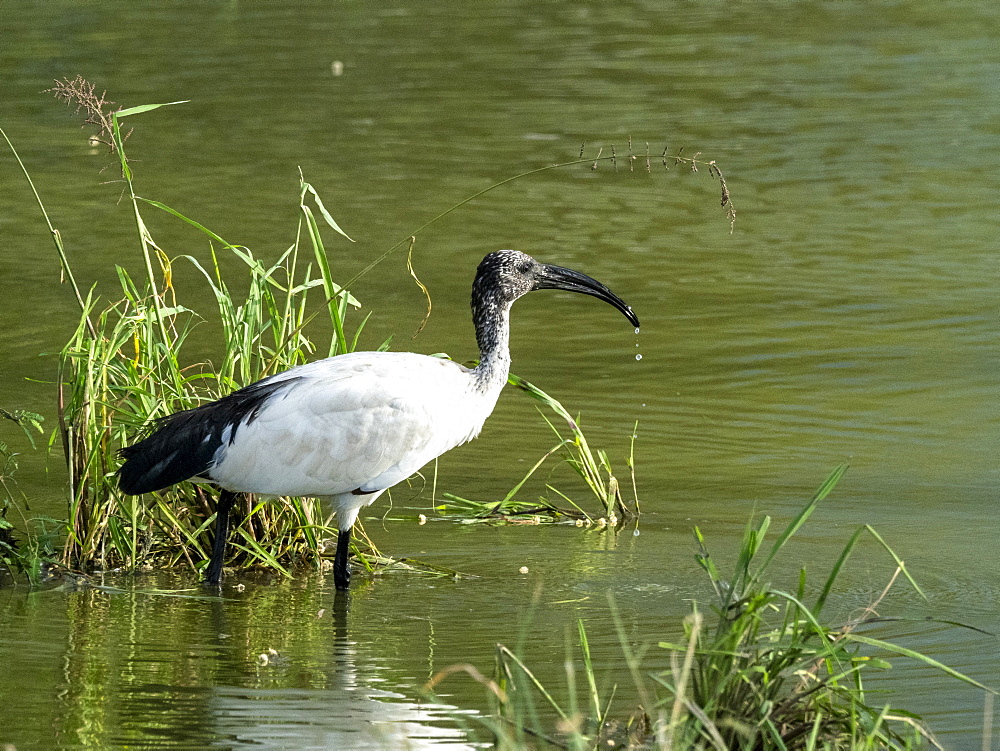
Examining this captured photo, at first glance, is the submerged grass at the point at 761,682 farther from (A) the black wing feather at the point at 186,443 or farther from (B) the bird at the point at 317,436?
(A) the black wing feather at the point at 186,443

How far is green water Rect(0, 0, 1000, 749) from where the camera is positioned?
5320 mm

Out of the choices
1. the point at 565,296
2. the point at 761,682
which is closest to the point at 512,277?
the point at 761,682

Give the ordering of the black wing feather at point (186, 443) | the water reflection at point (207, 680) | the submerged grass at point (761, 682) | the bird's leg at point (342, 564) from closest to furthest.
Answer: the submerged grass at point (761, 682)
the water reflection at point (207, 680)
the black wing feather at point (186, 443)
the bird's leg at point (342, 564)

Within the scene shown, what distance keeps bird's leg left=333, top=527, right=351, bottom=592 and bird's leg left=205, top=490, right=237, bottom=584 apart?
42cm

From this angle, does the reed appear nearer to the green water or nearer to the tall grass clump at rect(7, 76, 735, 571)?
the tall grass clump at rect(7, 76, 735, 571)

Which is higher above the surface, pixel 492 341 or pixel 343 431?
pixel 492 341

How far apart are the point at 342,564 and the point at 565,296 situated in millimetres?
5495

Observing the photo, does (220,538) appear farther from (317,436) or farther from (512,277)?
(512,277)

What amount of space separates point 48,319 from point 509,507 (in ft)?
15.2

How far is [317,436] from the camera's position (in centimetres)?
600

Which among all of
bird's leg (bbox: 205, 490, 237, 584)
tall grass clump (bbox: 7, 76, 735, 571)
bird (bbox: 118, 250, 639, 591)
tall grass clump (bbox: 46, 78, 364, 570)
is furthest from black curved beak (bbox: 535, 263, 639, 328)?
bird's leg (bbox: 205, 490, 237, 584)

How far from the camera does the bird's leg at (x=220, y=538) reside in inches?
238

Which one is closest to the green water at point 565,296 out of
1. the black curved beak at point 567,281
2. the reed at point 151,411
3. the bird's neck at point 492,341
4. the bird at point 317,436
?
the reed at point 151,411

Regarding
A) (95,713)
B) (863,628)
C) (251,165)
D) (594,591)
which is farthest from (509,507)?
(251,165)
